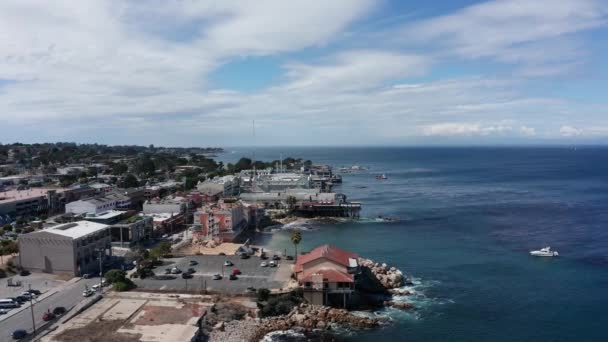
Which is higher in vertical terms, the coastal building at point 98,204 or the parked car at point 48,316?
the coastal building at point 98,204

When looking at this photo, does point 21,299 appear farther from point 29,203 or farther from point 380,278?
point 29,203

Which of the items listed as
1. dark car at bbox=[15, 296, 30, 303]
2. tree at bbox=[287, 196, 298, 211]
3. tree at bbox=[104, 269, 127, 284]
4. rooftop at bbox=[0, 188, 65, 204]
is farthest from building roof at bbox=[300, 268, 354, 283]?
rooftop at bbox=[0, 188, 65, 204]

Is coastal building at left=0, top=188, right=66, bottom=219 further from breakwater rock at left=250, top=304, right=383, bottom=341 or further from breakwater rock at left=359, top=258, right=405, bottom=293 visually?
breakwater rock at left=359, top=258, right=405, bottom=293

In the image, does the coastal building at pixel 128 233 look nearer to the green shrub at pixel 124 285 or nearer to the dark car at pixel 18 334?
the green shrub at pixel 124 285

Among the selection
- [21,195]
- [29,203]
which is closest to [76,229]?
[29,203]

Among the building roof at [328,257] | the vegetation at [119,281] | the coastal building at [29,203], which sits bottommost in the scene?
the vegetation at [119,281]

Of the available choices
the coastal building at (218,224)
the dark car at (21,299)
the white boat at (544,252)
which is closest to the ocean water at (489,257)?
the white boat at (544,252)

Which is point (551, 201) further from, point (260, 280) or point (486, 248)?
point (260, 280)

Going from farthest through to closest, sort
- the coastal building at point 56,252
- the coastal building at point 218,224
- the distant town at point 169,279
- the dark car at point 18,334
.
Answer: the coastal building at point 218,224 → the coastal building at point 56,252 → the distant town at point 169,279 → the dark car at point 18,334
